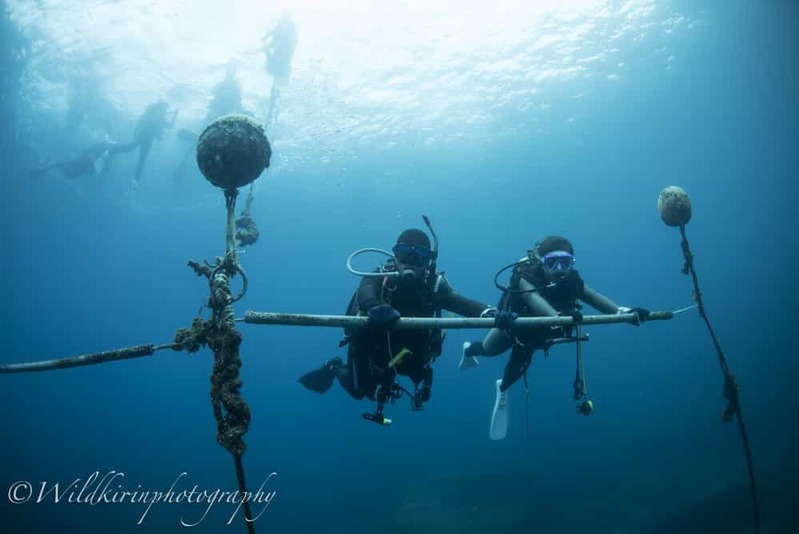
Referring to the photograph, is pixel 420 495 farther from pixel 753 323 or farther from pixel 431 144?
pixel 753 323

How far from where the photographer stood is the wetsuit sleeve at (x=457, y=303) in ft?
18.0

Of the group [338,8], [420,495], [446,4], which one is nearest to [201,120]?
[338,8]

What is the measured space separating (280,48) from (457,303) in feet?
66.5

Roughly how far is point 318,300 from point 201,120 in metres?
87.2

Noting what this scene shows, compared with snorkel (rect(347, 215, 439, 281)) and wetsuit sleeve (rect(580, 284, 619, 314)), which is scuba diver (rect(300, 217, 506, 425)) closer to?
snorkel (rect(347, 215, 439, 281))

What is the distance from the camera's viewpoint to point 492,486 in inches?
733

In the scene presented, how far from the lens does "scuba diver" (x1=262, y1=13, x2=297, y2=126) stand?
20.0 meters

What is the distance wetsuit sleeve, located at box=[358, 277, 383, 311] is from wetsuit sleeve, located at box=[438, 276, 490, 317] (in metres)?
1.06

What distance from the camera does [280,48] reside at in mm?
20672

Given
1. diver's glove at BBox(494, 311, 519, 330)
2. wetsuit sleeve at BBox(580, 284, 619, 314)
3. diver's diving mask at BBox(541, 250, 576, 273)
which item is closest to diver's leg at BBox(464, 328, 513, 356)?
wetsuit sleeve at BBox(580, 284, 619, 314)

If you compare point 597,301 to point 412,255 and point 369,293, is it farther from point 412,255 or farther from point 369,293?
point 369,293

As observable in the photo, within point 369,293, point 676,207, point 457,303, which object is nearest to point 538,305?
point 457,303

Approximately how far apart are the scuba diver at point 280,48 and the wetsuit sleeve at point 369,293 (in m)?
19.9

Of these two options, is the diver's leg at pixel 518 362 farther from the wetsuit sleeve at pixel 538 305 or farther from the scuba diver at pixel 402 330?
the scuba diver at pixel 402 330
